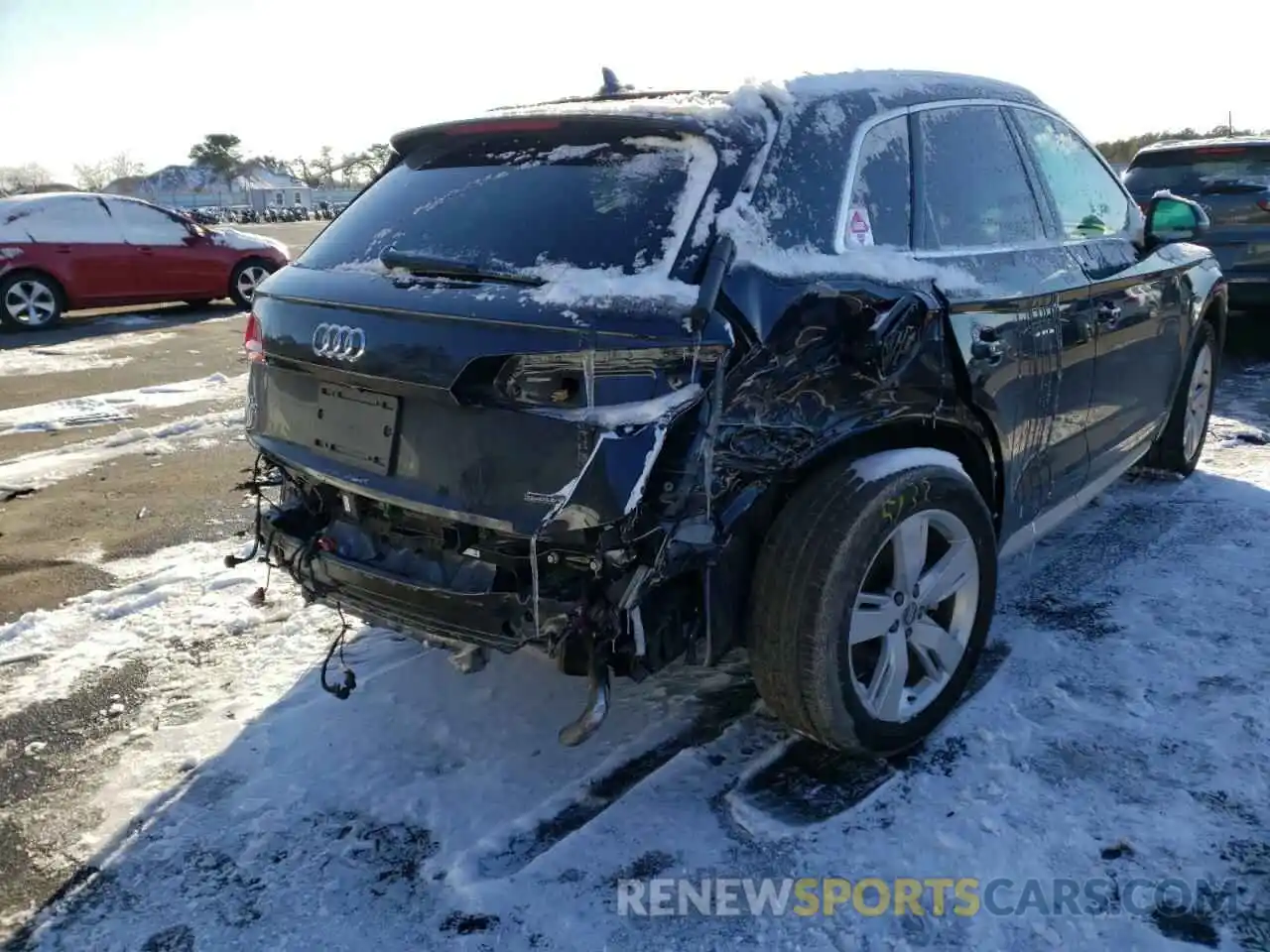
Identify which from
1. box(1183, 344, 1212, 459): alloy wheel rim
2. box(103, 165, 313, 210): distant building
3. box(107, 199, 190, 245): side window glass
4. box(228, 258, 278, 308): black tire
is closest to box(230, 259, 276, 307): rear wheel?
box(228, 258, 278, 308): black tire

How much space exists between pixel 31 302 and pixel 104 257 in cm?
98

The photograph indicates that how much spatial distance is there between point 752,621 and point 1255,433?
16.4 ft

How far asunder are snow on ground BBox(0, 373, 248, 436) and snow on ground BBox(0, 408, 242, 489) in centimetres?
61

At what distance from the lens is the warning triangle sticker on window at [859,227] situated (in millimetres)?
2758

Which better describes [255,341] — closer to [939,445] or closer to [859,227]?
[859,227]

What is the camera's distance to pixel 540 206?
2.70 meters

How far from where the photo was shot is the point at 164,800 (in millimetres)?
2861

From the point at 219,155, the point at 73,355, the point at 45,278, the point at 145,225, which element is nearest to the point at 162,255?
the point at 145,225

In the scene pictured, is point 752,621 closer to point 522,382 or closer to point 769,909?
point 769,909

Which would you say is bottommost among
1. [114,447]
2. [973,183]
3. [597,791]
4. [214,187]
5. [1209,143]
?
[597,791]

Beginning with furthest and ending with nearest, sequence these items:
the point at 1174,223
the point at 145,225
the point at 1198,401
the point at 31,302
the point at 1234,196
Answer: the point at 145,225 < the point at 31,302 < the point at 1234,196 < the point at 1198,401 < the point at 1174,223

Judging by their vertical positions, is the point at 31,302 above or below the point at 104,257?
below

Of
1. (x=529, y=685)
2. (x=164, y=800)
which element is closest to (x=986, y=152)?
(x=529, y=685)

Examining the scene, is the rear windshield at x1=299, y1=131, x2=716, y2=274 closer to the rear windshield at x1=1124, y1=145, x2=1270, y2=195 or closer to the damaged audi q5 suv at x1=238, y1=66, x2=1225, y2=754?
the damaged audi q5 suv at x1=238, y1=66, x2=1225, y2=754
